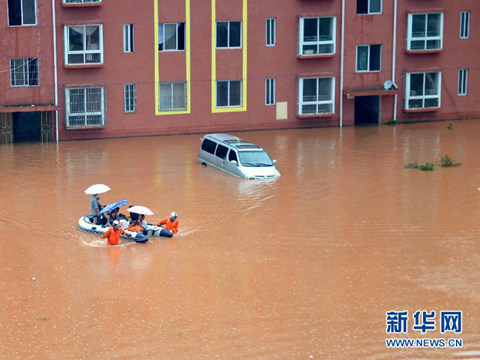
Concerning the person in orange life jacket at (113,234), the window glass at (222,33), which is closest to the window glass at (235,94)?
the window glass at (222,33)

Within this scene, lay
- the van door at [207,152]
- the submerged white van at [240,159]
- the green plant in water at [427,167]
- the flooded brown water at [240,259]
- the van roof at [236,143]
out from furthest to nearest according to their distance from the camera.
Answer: the van door at [207,152], the green plant in water at [427,167], the van roof at [236,143], the submerged white van at [240,159], the flooded brown water at [240,259]

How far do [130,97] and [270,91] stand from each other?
22.3 feet

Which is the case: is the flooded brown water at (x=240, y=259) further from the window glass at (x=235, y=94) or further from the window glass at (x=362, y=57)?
the window glass at (x=362, y=57)

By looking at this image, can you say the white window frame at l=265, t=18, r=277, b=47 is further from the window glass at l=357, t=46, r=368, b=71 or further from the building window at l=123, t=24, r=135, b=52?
the building window at l=123, t=24, r=135, b=52

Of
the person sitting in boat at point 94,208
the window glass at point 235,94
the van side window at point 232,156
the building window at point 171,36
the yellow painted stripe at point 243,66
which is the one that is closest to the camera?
the person sitting in boat at point 94,208

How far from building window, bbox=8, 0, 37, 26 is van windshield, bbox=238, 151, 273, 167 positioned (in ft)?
40.8

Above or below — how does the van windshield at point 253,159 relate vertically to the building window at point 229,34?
below

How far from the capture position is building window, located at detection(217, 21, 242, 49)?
140 feet

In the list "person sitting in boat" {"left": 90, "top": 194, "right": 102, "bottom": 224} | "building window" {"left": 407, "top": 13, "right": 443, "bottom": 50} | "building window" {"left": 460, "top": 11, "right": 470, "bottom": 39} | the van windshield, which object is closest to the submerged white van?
the van windshield

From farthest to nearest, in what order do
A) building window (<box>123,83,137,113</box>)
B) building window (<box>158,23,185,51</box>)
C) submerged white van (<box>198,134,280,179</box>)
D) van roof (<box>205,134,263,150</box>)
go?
building window (<box>158,23,185,51</box>)
building window (<box>123,83,137,113</box>)
van roof (<box>205,134,263,150</box>)
submerged white van (<box>198,134,280,179</box>)

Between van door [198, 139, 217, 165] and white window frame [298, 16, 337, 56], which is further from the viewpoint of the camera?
white window frame [298, 16, 337, 56]

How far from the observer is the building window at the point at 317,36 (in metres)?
43.8

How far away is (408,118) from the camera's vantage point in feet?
152

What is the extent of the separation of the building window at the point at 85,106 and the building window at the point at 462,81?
1821 cm
